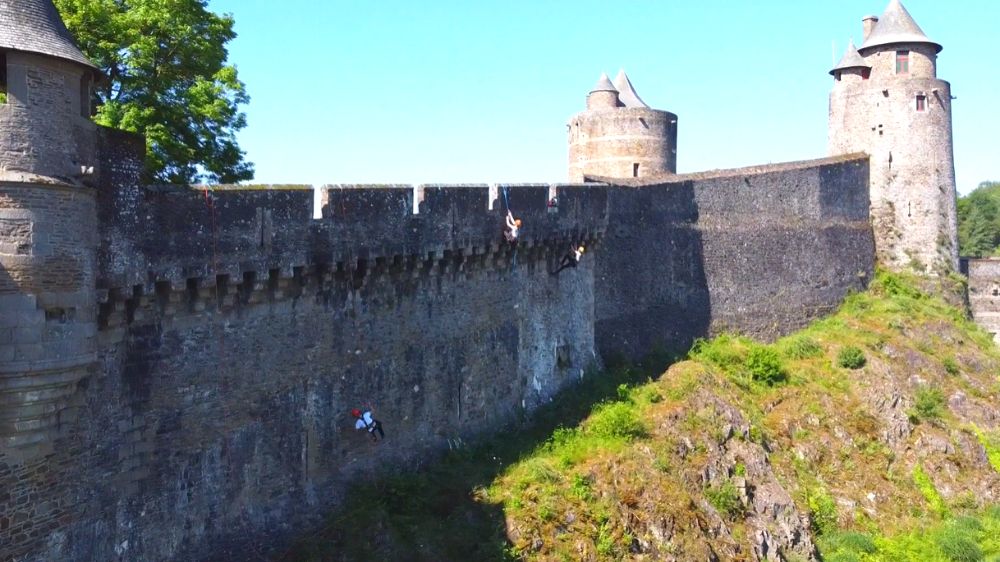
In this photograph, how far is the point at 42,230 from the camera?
10164mm

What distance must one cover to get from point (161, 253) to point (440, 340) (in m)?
6.25

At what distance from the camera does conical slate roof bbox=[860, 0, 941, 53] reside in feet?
99.8

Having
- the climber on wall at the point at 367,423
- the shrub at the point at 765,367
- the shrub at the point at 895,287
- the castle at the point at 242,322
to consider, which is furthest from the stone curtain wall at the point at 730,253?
the climber on wall at the point at 367,423

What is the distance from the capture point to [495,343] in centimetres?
1836

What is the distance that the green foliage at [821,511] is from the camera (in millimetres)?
19797

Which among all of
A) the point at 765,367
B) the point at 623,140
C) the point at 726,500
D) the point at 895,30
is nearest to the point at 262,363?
the point at 726,500

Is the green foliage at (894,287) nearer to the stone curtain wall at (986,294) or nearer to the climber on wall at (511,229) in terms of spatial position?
the stone curtain wall at (986,294)

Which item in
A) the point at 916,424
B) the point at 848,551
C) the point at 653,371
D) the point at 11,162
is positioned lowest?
the point at 848,551

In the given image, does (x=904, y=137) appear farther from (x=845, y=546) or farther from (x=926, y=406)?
(x=845, y=546)

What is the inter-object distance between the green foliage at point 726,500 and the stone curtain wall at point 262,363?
4425 millimetres

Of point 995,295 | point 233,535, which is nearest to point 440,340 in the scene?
point 233,535

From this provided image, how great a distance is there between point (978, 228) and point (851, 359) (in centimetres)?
4302

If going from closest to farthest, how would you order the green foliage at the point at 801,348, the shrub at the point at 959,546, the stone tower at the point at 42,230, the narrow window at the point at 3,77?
1. the stone tower at the point at 42,230
2. the narrow window at the point at 3,77
3. the shrub at the point at 959,546
4. the green foliage at the point at 801,348

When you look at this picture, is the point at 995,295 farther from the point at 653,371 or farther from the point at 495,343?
the point at 495,343
